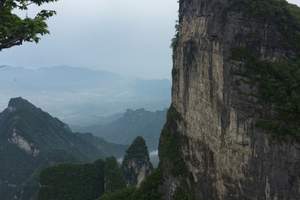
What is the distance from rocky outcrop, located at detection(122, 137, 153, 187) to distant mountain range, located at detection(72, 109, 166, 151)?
7797cm

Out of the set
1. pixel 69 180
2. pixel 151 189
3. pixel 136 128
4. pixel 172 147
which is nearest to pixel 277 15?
pixel 172 147

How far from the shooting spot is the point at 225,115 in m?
20.9

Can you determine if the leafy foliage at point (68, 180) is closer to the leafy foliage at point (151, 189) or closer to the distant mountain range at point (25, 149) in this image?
the distant mountain range at point (25, 149)

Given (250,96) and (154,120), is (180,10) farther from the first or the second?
(154,120)

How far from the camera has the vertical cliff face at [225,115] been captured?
61.6 ft

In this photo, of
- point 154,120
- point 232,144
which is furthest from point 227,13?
point 154,120

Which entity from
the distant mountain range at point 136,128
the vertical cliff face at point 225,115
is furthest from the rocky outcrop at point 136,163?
the distant mountain range at point 136,128

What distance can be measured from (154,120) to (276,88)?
12478cm

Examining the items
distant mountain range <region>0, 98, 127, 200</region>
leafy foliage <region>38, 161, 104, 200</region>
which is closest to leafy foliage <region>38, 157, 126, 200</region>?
leafy foliage <region>38, 161, 104, 200</region>

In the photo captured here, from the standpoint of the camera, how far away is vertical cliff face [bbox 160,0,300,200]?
18.8 m

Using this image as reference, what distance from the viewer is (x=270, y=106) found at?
61.9ft

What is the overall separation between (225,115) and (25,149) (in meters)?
54.6

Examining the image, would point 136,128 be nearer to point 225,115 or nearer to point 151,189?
point 151,189

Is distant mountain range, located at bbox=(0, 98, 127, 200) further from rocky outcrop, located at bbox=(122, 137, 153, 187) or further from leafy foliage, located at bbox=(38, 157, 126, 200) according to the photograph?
rocky outcrop, located at bbox=(122, 137, 153, 187)
